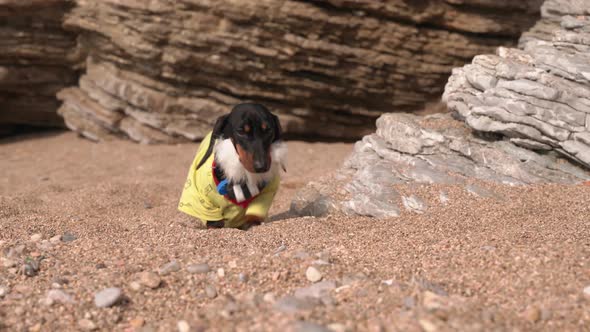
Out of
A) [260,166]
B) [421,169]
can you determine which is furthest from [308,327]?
[421,169]

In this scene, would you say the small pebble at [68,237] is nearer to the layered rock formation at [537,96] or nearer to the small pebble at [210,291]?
the small pebble at [210,291]

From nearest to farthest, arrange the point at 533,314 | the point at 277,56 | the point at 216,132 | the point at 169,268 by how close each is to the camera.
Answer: the point at 533,314, the point at 169,268, the point at 216,132, the point at 277,56

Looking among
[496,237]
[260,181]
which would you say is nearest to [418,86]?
[260,181]

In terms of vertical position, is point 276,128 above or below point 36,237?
above

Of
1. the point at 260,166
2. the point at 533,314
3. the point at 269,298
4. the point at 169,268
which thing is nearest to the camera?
the point at 533,314

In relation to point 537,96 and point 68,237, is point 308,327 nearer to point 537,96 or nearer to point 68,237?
point 68,237

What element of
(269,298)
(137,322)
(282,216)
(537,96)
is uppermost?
Answer: (537,96)

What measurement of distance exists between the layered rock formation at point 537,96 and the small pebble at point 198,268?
2.52 metres

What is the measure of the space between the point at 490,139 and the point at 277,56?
3.35 metres

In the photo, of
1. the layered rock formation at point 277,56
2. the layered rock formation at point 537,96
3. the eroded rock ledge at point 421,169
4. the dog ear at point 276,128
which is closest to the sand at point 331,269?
the eroded rock ledge at point 421,169

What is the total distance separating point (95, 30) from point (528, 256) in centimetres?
642

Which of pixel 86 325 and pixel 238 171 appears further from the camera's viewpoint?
pixel 238 171

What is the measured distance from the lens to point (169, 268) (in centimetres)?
283

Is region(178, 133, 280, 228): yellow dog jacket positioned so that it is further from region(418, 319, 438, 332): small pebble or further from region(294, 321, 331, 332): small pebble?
region(418, 319, 438, 332): small pebble
